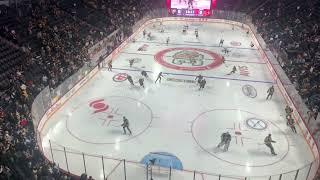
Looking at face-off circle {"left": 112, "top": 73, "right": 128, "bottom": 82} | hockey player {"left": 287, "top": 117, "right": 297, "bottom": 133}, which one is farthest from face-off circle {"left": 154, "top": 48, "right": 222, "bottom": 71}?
hockey player {"left": 287, "top": 117, "right": 297, "bottom": 133}

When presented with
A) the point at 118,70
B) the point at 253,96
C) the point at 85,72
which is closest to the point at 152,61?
the point at 118,70

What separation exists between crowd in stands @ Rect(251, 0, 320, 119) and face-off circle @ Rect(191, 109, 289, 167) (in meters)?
2.49

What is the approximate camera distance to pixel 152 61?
25641mm

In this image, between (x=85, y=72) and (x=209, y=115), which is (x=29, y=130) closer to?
(x=85, y=72)

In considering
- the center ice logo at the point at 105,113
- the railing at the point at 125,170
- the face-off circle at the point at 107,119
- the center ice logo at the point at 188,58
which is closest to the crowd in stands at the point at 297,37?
the railing at the point at 125,170

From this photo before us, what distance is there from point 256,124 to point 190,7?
21854 millimetres

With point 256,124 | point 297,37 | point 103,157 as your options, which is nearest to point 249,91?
point 256,124

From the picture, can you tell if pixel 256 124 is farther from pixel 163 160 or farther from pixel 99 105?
pixel 99 105

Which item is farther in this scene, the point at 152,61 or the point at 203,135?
the point at 152,61

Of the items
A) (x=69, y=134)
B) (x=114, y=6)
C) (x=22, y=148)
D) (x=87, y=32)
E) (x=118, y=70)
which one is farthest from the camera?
(x=114, y=6)

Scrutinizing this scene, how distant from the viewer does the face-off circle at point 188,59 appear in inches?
974

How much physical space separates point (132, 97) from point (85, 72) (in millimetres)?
4092

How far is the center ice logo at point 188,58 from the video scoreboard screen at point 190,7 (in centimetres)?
921

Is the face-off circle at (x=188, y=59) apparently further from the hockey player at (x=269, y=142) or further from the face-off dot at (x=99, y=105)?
the hockey player at (x=269, y=142)
